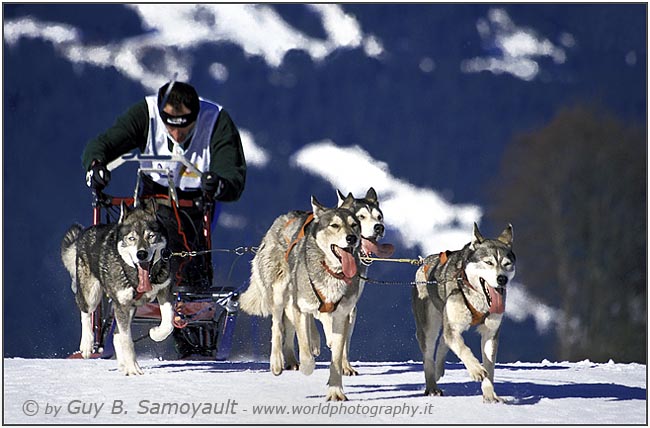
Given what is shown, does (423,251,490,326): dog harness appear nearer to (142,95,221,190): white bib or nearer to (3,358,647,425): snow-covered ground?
(3,358,647,425): snow-covered ground

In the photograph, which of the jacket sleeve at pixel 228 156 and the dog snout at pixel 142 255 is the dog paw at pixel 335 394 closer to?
the dog snout at pixel 142 255

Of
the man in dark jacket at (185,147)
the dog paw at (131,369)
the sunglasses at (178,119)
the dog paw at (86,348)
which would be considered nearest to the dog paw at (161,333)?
the dog paw at (131,369)

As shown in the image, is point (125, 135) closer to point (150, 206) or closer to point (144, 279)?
point (150, 206)

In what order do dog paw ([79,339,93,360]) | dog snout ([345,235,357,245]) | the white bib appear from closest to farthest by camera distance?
dog snout ([345,235,357,245]) < dog paw ([79,339,93,360]) < the white bib

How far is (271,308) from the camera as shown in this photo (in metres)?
5.10

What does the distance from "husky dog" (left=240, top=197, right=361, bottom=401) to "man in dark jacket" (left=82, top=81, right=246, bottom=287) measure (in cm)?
45

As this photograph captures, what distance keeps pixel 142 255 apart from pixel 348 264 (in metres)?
0.94

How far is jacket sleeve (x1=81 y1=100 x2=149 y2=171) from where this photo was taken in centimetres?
518

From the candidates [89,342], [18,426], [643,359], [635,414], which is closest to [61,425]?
[18,426]

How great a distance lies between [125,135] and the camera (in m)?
5.27

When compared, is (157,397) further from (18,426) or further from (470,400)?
(470,400)

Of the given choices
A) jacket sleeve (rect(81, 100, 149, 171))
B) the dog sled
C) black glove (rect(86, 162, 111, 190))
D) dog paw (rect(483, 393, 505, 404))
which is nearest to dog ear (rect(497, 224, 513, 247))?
dog paw (rect(483, 393, 505, 404))

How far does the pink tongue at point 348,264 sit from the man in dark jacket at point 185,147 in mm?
1012

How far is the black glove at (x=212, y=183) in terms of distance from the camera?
5055 millimetres
